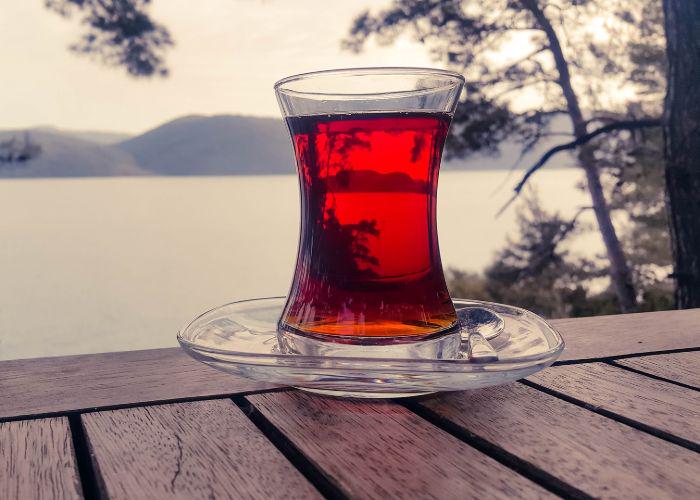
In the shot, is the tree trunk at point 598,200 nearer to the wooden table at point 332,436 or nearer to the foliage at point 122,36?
the foliage at point 122,36

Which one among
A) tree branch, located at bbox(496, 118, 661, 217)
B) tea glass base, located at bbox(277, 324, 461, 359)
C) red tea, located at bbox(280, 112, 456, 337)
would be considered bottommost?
tea glass base, located at bbox(277, 324, 461, 359)

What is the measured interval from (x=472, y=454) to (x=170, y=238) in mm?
33678

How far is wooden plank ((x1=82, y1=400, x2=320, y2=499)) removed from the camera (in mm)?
517

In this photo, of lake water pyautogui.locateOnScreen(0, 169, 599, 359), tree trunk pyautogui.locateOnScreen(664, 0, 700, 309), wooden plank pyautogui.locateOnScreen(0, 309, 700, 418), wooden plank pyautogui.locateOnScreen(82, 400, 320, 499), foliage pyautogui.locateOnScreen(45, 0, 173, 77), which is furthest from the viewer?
lake water pyautogui.locateOnScreen(0, 169, 599, 359)

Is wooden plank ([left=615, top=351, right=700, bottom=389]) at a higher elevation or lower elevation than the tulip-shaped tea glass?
lower

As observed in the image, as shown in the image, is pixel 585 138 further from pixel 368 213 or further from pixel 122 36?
pixel 368 213

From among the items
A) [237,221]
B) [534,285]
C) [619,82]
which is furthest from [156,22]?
[237,221]

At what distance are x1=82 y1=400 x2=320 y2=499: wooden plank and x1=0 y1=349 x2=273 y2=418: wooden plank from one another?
1.6 inches

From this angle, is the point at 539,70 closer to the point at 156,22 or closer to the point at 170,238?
the point at 156,22

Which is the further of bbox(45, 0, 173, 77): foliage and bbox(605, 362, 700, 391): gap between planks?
bbox(45, 0, 173, 77): foliage

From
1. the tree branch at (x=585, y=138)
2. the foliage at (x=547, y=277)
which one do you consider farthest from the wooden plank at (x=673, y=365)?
the foliage at (x=547, y=277)

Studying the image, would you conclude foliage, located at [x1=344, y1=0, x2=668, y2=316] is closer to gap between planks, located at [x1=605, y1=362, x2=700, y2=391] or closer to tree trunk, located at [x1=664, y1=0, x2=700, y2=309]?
tree trunk, located at [x1=664, y1=0, x2=700, y2=309]

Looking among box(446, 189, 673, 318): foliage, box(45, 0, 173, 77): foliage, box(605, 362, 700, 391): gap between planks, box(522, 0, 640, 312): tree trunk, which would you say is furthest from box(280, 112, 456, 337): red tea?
box(446, 189, 673, 318): foliage

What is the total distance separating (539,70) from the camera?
25.9 feet
